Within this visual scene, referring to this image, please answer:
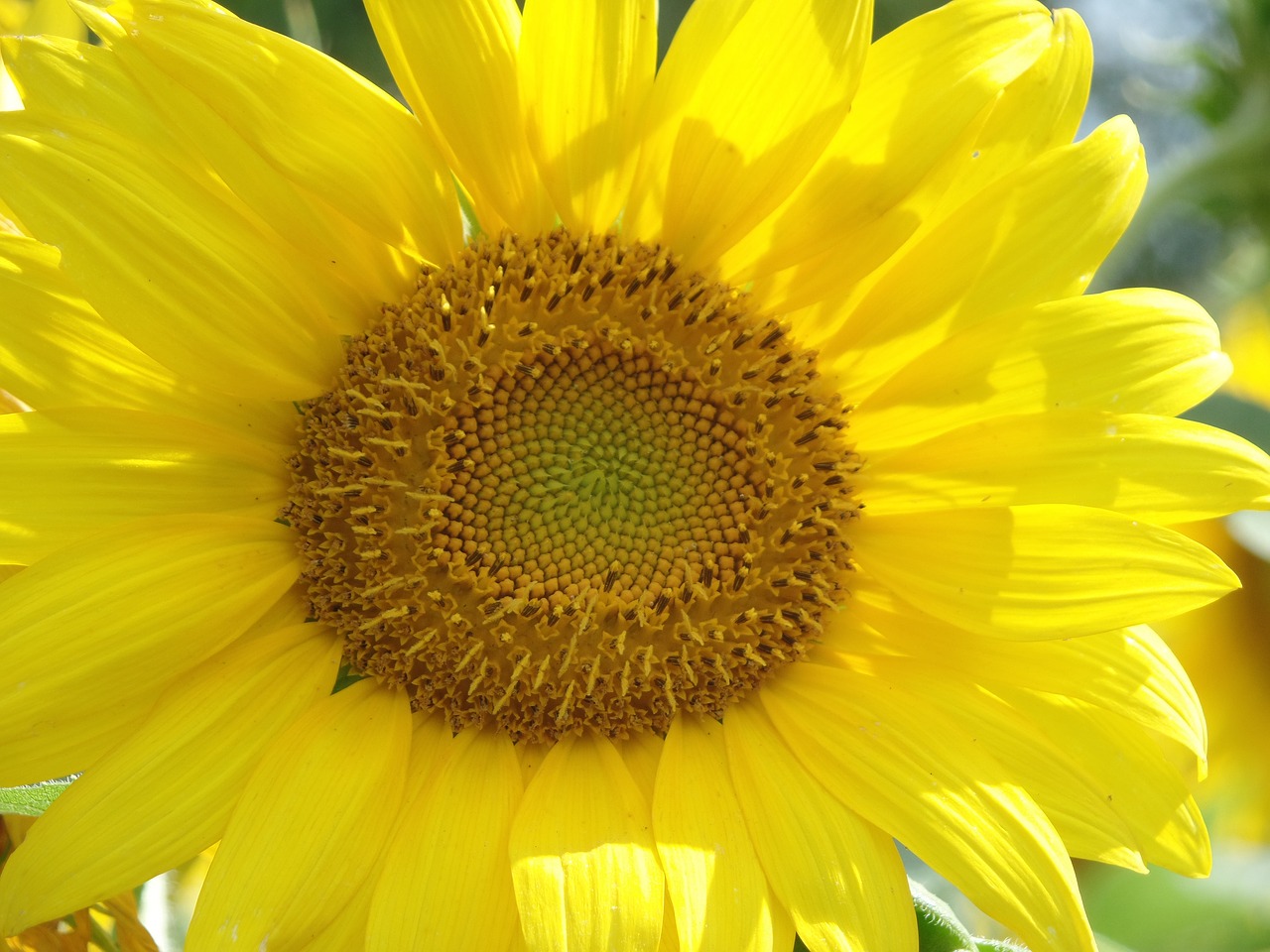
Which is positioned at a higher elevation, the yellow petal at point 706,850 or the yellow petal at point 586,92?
the yellow petal at point 586,92

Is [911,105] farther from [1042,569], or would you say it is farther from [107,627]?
[107,627]

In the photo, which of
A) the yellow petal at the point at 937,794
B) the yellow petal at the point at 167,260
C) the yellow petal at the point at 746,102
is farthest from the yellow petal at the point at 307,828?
the yellow petal at the point at 746,102

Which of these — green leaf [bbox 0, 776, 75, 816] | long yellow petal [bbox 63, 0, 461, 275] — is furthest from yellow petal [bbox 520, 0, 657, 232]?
green leaf [bbox 0, 776, 75, 816]

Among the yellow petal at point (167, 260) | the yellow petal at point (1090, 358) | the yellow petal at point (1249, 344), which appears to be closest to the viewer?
the yellow petal at point (167, 260)

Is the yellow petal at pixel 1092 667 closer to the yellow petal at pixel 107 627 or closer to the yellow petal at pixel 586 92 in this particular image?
the yellow petal at pixel 586 92

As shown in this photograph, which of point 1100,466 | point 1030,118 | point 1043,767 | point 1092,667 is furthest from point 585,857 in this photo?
point 1030,118

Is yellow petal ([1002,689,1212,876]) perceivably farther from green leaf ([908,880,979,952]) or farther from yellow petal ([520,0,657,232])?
yellow petal ([520,0,657,232])
